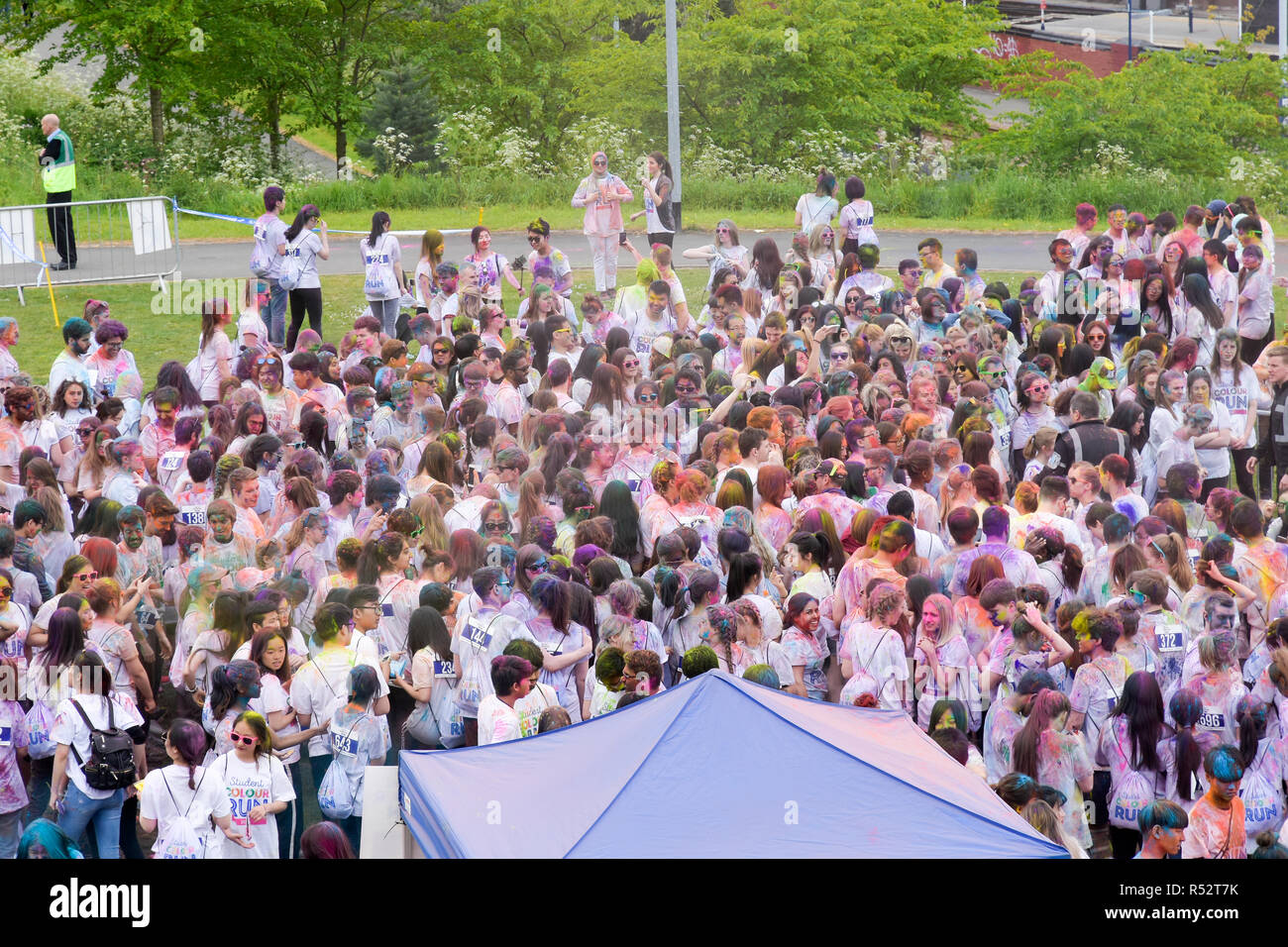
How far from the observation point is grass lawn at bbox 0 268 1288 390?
1741cm

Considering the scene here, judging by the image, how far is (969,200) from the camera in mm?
26344

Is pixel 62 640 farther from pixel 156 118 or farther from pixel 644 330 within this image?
pixel 156 118

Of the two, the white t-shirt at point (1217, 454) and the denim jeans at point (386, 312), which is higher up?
the denim jeans at point (386, 312)

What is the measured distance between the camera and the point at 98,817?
25.5 ft

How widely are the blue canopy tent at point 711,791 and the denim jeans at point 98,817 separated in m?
1.88

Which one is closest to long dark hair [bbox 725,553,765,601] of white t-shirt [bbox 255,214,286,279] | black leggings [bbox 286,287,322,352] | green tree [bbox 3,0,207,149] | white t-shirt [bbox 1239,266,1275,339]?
white t-shirt [bbox 1239,266,1275,339]

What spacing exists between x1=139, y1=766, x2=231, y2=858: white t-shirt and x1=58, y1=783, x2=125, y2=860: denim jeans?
75 centimetres

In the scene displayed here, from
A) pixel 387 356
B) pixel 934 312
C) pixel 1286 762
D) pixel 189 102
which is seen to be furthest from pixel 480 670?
pixel 189 102

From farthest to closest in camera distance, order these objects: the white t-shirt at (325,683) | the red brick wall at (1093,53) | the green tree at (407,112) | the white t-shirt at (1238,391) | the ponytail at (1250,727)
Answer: the red brick wall at (1093,53) < the green tree at (407,112) < the white t-shirt at (1238,391) < the white t-shirt at (325,683) < the ponytail at (1250,727)

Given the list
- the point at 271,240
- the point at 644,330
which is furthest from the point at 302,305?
the point at 644,330

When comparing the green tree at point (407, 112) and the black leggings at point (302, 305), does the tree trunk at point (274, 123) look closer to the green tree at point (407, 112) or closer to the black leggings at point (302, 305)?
the green tree at point (407, 112)

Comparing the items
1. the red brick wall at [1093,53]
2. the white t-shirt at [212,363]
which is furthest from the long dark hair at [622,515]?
the red brick wall at [1093,53]

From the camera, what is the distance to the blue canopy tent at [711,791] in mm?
6199

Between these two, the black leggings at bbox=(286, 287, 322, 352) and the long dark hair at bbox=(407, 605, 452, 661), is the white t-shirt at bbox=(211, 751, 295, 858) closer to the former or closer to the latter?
the long dark hair at bbox=(407, 605, 452, 661)
